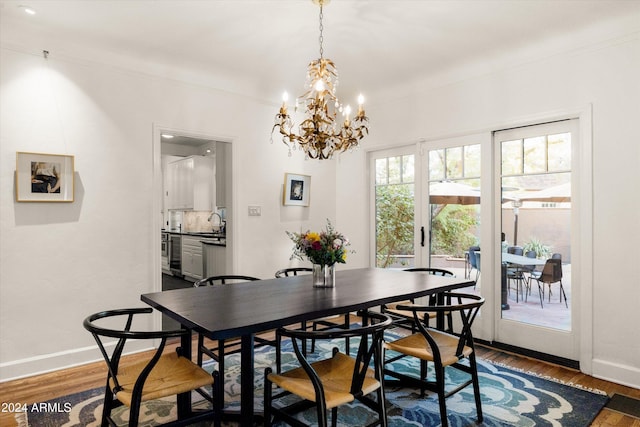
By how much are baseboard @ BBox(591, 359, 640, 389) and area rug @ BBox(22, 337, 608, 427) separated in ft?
1.06

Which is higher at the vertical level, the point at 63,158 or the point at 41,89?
the point at 41,89

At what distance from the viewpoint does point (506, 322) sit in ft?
12.3

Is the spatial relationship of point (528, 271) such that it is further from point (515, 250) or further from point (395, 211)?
point (395, 211)

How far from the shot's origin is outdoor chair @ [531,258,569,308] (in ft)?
11.3

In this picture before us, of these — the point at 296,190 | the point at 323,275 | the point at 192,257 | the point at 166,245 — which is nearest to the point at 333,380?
the point at 323,275

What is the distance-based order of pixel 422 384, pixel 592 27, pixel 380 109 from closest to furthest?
pixel 422 384
pixel 592 27
pixel 380 109

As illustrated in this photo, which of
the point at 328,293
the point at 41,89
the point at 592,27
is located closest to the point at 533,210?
the point at 592,27

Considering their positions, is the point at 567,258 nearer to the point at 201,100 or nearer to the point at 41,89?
the point at 201,100

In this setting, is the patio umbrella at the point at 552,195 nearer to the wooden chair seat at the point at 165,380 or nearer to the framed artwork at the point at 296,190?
the framed artwork at the point at 296,190

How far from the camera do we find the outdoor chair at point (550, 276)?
3430 mm

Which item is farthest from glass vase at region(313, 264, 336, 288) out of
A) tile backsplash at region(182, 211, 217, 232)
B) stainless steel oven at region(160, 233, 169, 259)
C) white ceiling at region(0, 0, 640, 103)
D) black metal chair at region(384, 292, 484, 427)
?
stainless steel oven at region(160, 233, 169, 259)

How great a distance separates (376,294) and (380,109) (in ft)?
9.39

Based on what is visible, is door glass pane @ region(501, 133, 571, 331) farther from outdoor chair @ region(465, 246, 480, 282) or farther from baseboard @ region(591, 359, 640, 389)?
baseboard @ region(591, 359, 640, 389)

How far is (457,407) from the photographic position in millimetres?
2578
